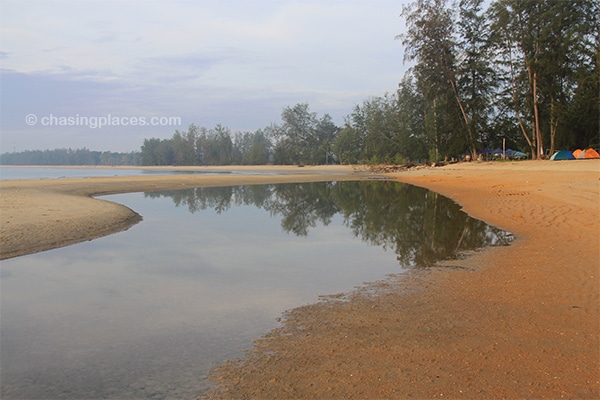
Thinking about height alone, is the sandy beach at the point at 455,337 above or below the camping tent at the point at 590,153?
below

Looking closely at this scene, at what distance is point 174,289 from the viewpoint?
695cm

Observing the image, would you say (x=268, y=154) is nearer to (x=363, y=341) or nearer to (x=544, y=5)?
(x=544, y=5)

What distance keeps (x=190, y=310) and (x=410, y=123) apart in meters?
63.0

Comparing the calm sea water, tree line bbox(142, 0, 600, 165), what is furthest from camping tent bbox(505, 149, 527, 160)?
the calm sea water

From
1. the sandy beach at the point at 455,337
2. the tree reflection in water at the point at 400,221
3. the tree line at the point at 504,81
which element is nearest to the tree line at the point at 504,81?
the tree line at the point at 504,81

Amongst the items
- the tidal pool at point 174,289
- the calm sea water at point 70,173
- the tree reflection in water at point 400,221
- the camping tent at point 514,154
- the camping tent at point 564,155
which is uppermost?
the camping tent at point 514,154

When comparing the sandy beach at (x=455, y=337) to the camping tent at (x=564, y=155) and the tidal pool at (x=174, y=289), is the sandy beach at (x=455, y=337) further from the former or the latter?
the camping tent at (x=564, y=155)

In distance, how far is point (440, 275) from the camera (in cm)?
714

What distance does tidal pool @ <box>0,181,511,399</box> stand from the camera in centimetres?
412

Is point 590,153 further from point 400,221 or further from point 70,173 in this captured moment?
point 70,173

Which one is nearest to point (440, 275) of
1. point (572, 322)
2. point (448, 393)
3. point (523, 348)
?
point (572, 322)

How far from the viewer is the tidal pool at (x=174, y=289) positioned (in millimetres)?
4121

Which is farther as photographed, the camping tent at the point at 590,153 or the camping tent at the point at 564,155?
the camping tent at the point at 564,155

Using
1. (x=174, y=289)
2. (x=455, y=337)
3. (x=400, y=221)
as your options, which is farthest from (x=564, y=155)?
(x=174, y=289)
